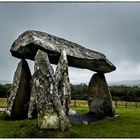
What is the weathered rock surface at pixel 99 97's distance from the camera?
26.5 m

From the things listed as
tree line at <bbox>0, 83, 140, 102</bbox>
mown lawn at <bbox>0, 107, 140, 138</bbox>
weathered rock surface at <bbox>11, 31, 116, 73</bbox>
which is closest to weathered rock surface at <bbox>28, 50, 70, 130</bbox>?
mown lawn at <bbox>0, 107, 140, 138</bbox>

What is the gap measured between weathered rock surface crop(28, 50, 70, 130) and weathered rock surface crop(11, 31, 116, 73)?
204cm

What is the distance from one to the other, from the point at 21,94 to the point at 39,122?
6533 millimetres

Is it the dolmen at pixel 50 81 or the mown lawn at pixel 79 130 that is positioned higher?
the dolmen at pixel 50 81

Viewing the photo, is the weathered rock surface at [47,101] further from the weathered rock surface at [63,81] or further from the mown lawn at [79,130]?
the weathered rock surface at [63,81]

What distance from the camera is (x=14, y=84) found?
80.4 feet

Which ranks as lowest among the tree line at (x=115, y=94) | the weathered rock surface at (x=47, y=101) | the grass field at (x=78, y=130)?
the grass field at (x=78, y=130)

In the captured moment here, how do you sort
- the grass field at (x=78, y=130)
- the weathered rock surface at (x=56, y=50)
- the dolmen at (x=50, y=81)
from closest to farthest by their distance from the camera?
the grass field at (x=78, y=130) < the dolmen at (x=50, y=81) < the weathered rock surface at (x=56, y=50)

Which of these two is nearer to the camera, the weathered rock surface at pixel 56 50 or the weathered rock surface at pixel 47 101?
the weathered rock surface at pixel 47 101

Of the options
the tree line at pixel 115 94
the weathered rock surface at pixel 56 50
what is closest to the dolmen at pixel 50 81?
the weathered rock surface at pixel 56 50

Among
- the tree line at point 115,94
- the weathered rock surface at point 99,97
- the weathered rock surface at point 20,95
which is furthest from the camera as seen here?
the tree line at point 115,94

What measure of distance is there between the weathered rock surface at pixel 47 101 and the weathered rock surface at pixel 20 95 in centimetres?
456

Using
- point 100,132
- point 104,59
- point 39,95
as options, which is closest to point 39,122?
point 39,95

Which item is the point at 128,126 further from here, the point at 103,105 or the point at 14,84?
the point at 14,84
